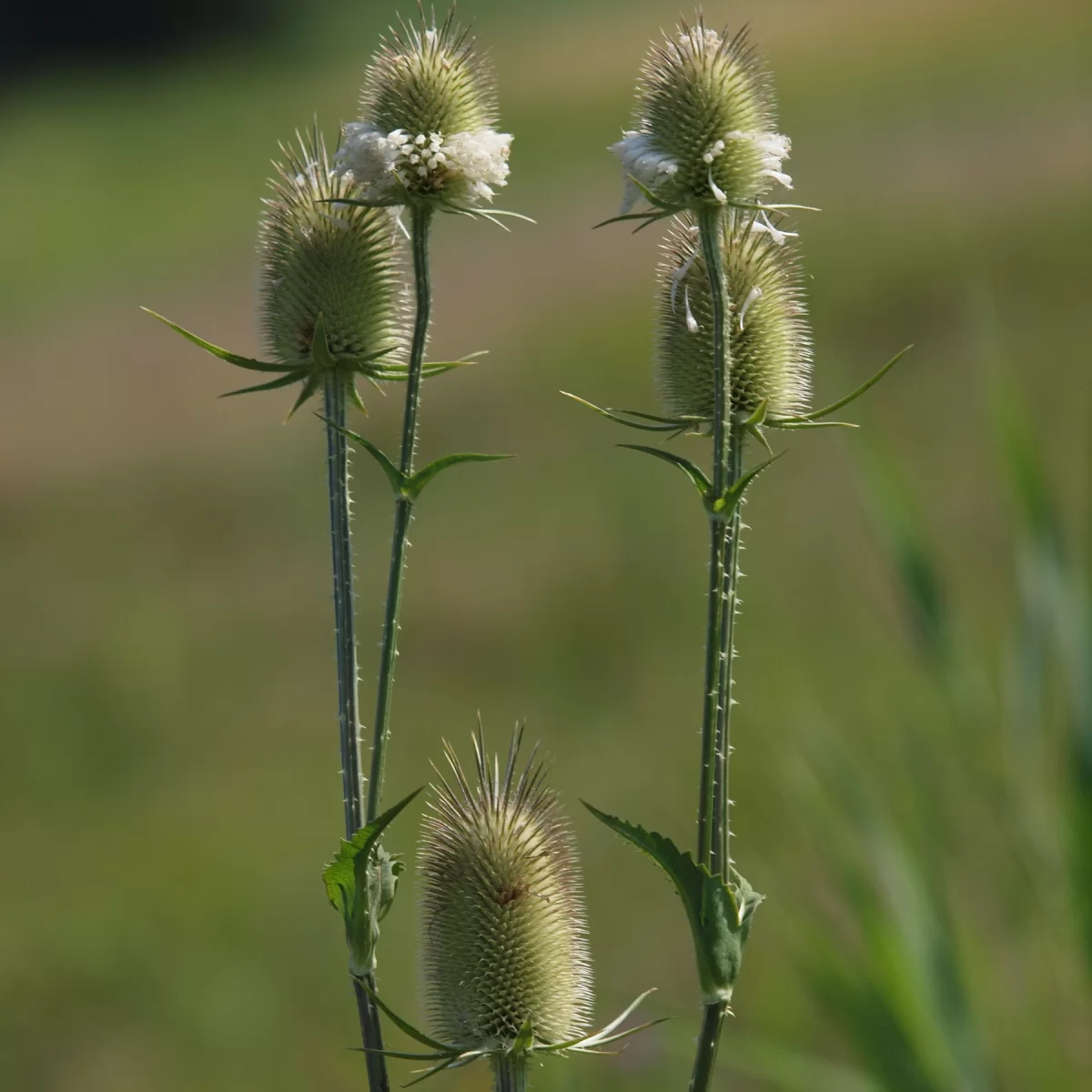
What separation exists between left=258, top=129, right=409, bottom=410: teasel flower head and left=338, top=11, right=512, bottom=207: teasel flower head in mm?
77

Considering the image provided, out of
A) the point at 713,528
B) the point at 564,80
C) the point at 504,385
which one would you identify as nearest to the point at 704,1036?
the point at 713,528

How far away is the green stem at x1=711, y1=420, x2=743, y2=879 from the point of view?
140 centimetres

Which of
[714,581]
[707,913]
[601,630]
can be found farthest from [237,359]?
[601,630]

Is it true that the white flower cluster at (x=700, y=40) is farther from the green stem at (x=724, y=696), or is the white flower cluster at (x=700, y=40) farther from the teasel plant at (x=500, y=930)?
the teasel plant at (x=500, y=930)

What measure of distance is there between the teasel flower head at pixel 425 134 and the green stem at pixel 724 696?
45 cm

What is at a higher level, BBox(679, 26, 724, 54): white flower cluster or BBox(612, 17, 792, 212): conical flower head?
BBox(679, 26, 724, 54): white flower cluster

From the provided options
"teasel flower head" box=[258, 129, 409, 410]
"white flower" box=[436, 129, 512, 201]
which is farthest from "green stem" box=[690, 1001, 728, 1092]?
"white flower" box=[436, 129, 512, 201]

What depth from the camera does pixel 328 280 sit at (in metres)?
1.66

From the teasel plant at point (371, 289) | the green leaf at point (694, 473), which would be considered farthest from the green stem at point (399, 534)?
the green leaf at point (694, 473)

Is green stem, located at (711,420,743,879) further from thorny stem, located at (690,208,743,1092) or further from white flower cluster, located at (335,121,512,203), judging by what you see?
white flower cluster, located at (335,121,512,203)

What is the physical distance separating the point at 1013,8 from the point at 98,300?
39.8 ft

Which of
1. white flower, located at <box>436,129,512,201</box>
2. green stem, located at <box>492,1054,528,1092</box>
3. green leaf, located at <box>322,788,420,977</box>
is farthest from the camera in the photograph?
white flower, located at <box>436,129,512,201</box>

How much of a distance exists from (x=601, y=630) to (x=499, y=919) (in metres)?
7.24

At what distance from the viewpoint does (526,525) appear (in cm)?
952
